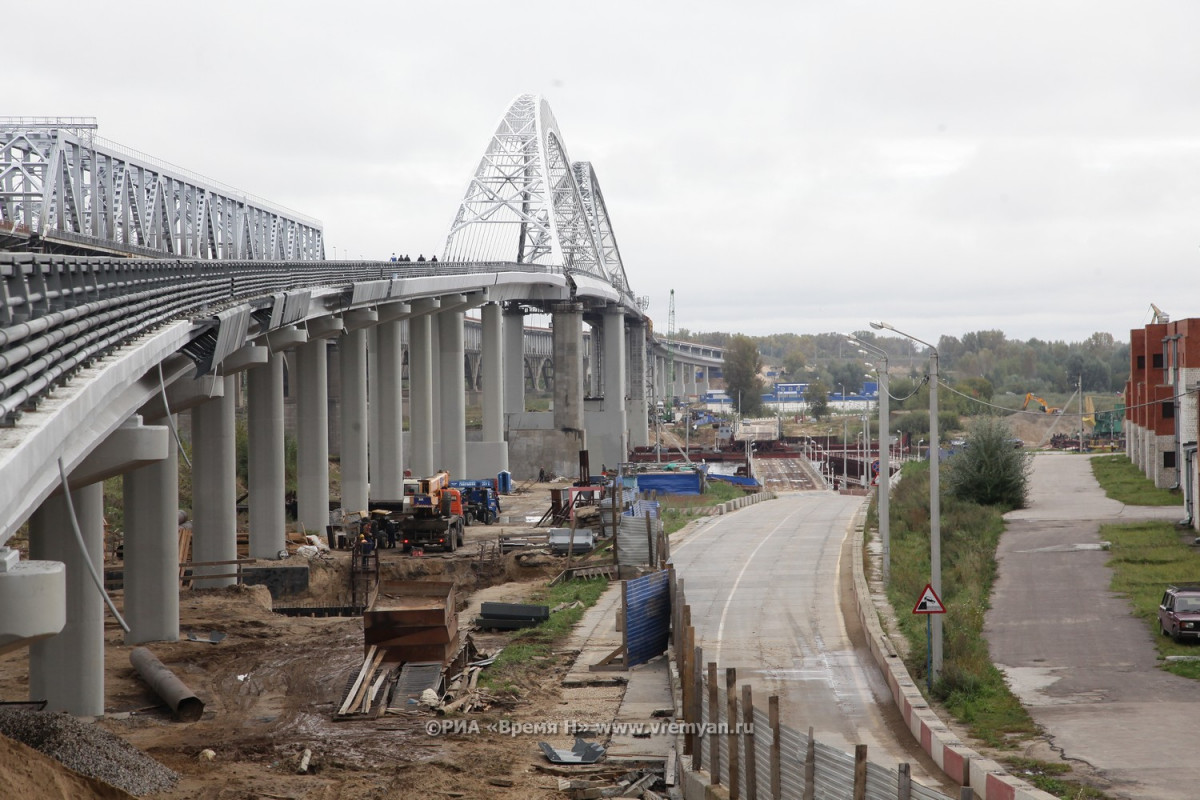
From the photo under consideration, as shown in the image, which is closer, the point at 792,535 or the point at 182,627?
the point at 182,627

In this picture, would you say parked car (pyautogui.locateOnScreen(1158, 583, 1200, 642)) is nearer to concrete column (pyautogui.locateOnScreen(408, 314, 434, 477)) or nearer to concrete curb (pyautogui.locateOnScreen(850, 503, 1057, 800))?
concrete curb (pyautogui.locateOnScreen(850, 503, 1057, 800))

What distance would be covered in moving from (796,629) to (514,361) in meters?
96.0

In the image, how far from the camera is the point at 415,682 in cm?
2758

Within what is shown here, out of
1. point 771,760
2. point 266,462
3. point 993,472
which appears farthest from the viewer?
point 993,472

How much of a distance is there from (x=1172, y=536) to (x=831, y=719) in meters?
27.7

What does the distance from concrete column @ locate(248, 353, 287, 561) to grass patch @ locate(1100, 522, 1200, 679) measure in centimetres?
2990

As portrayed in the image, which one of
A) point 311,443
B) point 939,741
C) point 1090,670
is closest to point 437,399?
point 311,443

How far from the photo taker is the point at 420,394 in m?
81.4

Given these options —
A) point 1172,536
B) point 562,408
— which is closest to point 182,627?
point 1172,536

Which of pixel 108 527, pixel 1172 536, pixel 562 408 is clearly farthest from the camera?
pixel 562 408

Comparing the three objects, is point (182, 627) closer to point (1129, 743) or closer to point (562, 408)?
point (1129, 743)

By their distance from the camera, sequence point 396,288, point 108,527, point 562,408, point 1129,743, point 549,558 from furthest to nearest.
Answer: point 562,408
point 396,288
point 108,527
point 549,558
point 1129,743

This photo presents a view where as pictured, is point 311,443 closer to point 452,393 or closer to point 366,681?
point 452,393

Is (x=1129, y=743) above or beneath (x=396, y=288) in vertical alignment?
beneath
